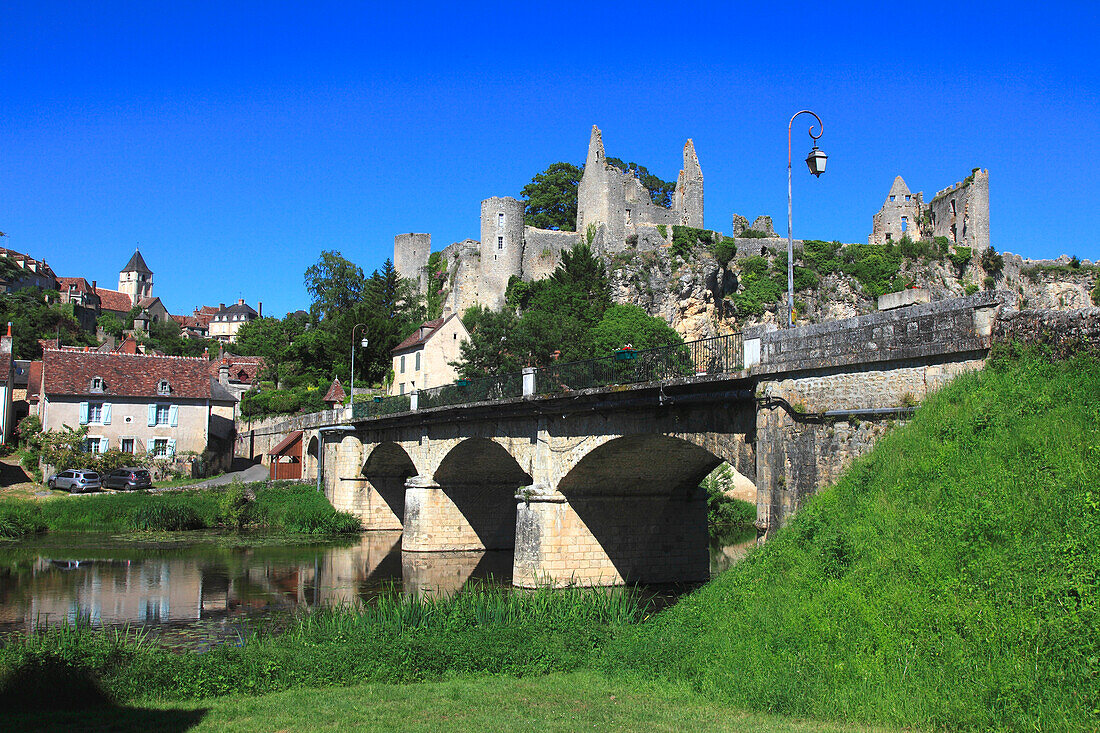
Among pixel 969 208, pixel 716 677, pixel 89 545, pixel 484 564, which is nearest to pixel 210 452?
pixel 89 545

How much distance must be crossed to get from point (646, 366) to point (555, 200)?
222 ft

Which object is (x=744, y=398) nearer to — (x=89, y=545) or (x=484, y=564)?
(x=484, y=564)

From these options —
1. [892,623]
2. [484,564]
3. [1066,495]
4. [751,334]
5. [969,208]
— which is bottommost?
[484,564]

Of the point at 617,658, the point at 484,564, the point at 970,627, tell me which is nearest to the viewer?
the point at 970,627

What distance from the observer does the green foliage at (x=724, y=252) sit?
213ft

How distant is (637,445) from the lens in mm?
21547

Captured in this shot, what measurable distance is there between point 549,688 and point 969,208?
2699 inches

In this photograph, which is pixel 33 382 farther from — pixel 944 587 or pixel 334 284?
pixel 944 587

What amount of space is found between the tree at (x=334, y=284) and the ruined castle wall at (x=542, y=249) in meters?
19.3

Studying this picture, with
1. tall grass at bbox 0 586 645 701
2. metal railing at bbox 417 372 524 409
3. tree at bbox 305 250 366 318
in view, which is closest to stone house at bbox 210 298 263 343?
tree at bbox 305 250 366 318

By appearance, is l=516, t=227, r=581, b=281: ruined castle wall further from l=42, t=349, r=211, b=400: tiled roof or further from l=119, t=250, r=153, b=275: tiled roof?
l=119, t=250, r=153, b=275: tiled roof

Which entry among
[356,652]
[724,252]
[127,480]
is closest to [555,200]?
[724,252]

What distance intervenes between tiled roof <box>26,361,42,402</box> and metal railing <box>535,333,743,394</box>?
138 feet

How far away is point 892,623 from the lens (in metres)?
9.31
